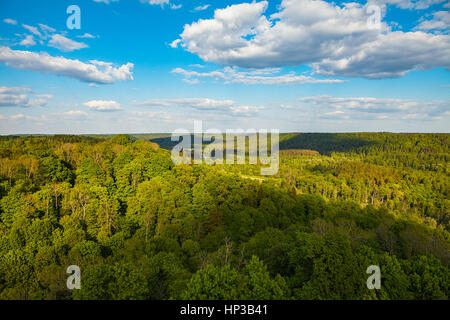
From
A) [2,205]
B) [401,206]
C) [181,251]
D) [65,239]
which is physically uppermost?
[2,205]

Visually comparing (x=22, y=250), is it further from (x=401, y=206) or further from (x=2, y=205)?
(x=401, y=206)

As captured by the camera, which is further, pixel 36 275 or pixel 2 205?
pixel 2 205

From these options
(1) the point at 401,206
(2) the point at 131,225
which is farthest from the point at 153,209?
(1) the point at 401,206

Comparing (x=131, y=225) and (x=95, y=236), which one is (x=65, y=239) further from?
(x=131, y=225)

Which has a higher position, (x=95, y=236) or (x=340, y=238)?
(x=340, y=238)
